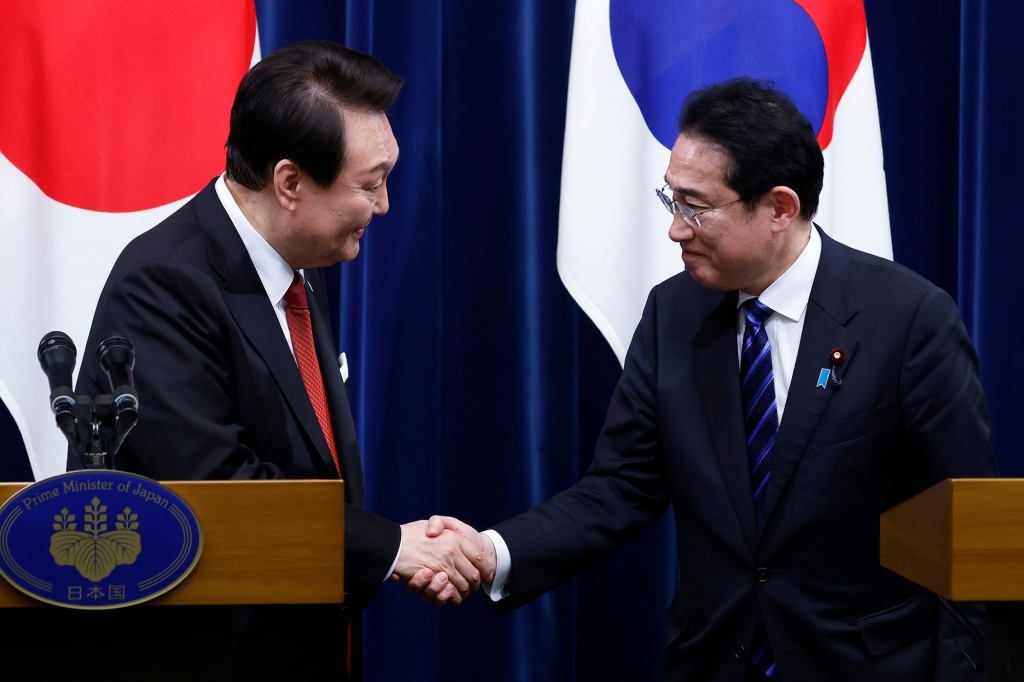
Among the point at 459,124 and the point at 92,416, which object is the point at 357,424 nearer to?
the point at 459,124

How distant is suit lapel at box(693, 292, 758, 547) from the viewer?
207 cm

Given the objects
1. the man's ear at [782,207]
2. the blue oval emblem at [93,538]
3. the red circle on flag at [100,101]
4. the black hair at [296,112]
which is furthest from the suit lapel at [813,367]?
the red circle on flag at [100,101]

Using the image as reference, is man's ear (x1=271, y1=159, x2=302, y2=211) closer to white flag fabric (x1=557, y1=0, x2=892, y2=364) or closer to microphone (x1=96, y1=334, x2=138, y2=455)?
microphone (x1=96, y1=334, x2=138, y2=455)

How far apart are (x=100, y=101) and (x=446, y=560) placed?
4.57 feet

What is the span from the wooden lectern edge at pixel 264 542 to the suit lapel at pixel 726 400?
96 cm

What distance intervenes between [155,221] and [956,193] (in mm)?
2115

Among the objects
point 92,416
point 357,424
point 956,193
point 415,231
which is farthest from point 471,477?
point 92,416

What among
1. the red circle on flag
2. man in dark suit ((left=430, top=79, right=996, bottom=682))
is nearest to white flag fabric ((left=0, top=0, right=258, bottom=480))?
the red circle on flag

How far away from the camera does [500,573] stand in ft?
7.43

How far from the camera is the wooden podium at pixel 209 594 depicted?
4.29 feet

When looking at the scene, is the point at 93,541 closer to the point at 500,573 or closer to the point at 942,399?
the point at 500,573

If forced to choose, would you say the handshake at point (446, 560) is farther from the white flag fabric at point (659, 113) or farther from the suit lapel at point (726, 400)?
the white flag fabric at point (659, 113)

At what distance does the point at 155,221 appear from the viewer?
8.90ft

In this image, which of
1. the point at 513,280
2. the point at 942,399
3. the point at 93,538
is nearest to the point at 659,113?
the point at 513,280
